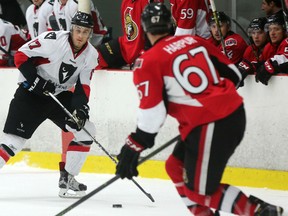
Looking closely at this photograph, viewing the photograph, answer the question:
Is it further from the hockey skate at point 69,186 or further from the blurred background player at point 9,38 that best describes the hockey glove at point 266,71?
the blurred background player at point 9,38

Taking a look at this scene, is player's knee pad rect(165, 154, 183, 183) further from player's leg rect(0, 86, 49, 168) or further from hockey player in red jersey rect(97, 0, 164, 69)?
hockey player in red jersey rect(97, 0, 164, 69)

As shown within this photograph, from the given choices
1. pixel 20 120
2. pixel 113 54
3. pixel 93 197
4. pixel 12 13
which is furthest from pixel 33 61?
pixel 12 13

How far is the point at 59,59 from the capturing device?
6.04m

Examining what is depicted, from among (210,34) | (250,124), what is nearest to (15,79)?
(210,34)

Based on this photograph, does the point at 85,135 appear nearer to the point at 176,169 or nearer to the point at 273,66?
the point at 273,66

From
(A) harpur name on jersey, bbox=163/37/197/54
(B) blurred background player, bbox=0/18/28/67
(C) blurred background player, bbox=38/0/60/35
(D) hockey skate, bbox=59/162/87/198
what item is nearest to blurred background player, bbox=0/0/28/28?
(B) blurred background player, bbox=0/18/28/67

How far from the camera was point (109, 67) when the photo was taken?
7.14 meters

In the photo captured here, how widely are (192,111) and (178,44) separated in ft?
1.01

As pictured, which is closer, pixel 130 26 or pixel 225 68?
pixel 225 68

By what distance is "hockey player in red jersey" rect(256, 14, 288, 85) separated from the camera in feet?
20.5

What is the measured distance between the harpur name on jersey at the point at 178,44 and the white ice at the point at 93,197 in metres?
1.45

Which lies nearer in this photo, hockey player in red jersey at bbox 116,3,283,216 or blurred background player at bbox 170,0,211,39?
hockey player in red jersey at bbox 116,3,283,216

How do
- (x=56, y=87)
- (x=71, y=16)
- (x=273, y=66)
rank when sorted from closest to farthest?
(x=56, y=87) < (x=273, y=66) < (x=71, y=16)

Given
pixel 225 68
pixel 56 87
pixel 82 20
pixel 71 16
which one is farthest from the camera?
pixel 71 16
